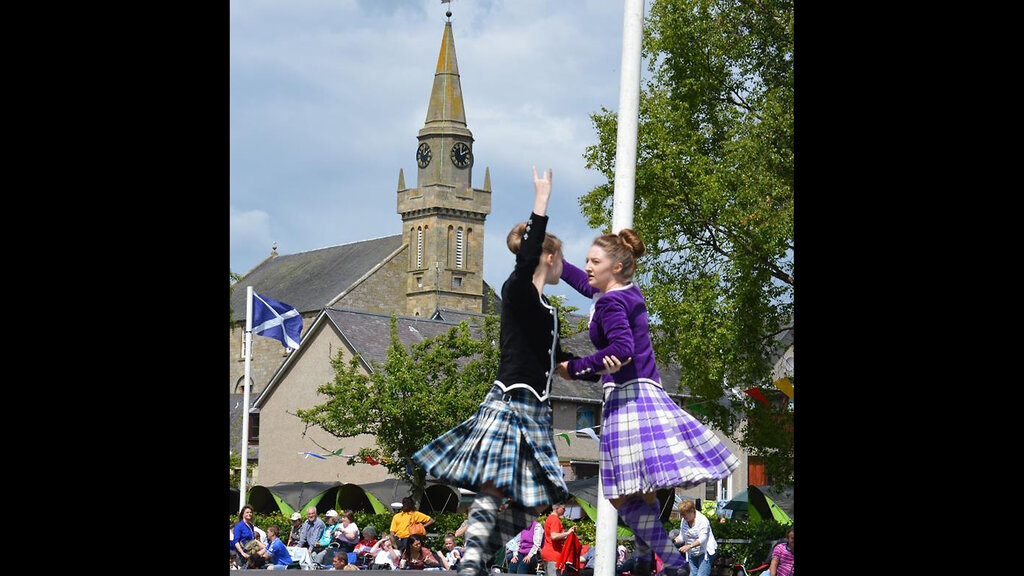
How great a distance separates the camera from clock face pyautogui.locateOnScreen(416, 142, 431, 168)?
12181 cm

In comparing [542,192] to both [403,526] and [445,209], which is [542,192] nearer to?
[403,526]

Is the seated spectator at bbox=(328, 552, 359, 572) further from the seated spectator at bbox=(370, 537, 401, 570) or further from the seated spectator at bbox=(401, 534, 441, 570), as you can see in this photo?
the seated spectator at bbox=(401, 534, 441, 570)

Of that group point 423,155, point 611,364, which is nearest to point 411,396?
point 611,364

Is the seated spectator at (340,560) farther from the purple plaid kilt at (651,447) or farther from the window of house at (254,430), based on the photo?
the window of house at (254,430)

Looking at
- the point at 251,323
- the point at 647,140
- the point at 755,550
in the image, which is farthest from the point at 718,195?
the point at 251,323

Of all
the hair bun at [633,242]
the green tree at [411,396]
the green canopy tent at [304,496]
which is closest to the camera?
the hair bun at [633,242]

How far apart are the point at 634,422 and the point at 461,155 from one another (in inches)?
4539

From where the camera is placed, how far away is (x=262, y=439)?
7081 cm

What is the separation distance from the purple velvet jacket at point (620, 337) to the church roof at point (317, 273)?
95328 millimetres

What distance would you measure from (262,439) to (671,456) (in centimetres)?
6642

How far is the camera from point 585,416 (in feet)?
208

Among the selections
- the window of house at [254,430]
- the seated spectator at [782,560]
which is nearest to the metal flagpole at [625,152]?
the seated spectator at [782,560]

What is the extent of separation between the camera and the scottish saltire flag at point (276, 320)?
35.8m
